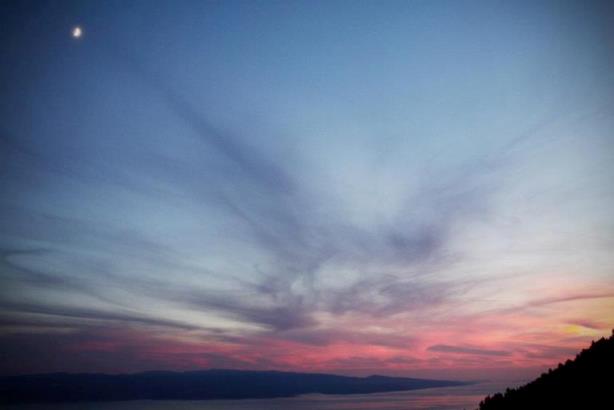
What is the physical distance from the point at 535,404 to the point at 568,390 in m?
1.46

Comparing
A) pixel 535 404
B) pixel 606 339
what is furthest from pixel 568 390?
pixel 606 339

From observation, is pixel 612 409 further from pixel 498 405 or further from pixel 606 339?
pixel 606 339

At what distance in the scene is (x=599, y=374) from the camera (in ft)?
50.4

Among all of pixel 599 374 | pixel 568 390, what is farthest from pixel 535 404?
pixel 599 374

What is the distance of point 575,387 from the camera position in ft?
49.7

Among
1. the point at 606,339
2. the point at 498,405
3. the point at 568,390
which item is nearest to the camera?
the point at 568,390

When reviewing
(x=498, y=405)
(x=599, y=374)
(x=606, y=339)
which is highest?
(x=606, y=339)

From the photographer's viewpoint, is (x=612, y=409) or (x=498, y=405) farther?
(x=498, y=405)

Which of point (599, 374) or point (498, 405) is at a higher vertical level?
point (599, 374)

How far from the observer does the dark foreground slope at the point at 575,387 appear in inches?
545

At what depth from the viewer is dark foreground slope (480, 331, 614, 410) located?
13844 millimetres

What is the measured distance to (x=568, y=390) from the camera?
598 inches

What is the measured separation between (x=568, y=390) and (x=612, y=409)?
2.88 m

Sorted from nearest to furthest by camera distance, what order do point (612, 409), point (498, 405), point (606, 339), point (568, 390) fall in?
1. point (612, 409)
2. point (568, 390)
3. point (498, 405)
4. point (606, 339)
